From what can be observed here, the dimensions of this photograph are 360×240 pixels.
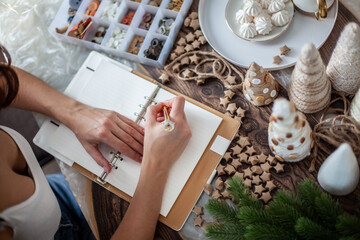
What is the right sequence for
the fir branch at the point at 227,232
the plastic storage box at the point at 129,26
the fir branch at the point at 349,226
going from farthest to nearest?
the plastic storage box at the point at 129,26 → the fir branch at the point at 227,232 → the fir branch at the point at 349,226

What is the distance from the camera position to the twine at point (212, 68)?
102cm

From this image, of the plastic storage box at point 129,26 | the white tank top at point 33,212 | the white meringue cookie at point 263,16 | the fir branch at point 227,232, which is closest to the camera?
the fir branch at point 227,232

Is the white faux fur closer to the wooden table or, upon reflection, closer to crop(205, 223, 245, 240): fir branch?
the wooden table

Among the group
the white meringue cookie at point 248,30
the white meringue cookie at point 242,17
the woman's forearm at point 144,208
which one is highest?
the white meringue cookie at point 242,17

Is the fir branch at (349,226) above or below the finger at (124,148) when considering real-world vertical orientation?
above

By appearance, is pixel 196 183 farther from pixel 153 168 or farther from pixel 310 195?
pixel 310 195

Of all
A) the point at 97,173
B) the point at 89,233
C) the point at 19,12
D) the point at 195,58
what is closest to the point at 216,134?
the point at 195,58

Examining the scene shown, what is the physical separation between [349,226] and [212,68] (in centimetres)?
Answer: 58

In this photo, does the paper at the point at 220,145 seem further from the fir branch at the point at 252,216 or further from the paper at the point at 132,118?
the fir branch at the point at 252,216

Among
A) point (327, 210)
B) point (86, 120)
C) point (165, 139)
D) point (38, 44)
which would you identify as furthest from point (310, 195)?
point (38, 44)

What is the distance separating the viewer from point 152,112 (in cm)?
97

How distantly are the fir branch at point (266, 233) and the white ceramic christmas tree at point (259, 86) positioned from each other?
35 centimetres

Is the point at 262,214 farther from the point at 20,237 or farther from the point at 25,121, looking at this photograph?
the point at 25,121

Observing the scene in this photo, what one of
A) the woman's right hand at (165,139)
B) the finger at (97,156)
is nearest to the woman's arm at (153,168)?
the woman's right hand at (165,139)
